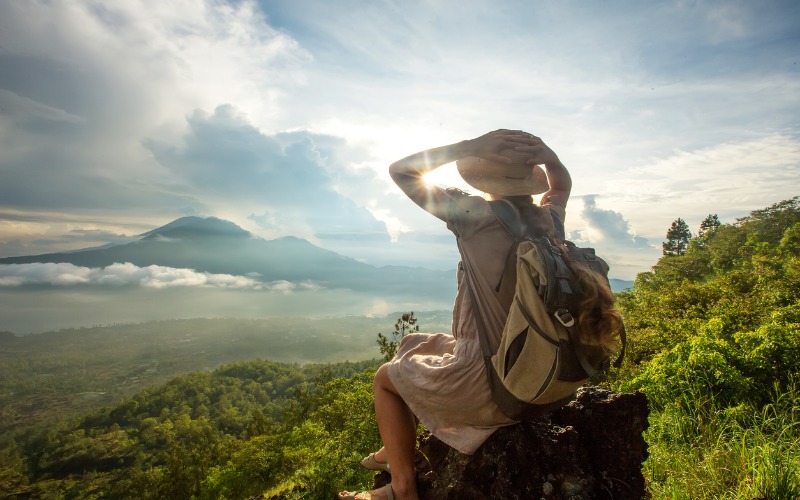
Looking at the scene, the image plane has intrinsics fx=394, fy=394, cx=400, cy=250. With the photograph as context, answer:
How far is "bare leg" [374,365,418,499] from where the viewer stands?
2278 millimetres

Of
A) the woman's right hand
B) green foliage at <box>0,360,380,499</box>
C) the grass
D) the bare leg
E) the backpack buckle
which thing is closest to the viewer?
the backpack buckle

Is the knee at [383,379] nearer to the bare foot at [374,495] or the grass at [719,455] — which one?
the bare foot at [374,495]

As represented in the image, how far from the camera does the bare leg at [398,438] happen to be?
2278 mm

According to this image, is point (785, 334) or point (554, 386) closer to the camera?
point (554, 386)

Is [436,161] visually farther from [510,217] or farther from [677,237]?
[677,237]

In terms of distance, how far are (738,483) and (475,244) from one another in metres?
2.61

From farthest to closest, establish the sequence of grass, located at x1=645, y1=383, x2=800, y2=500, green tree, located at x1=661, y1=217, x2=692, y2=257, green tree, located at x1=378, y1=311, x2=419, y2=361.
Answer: green tree, located at x1=661, y1=217, x2=692, y2=257, green tree, located at x1=378, y1=311, x2=419, y2=361, grass, located at x1=645, y1=383, x2=800, y2=500

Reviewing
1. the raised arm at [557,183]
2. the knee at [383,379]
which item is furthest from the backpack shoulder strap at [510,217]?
the knee at [383,379]

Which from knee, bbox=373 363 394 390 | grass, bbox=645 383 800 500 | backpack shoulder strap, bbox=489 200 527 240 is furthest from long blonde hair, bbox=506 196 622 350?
grass, bbox=645 383 800 500

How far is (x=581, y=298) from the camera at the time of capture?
171 centimetres

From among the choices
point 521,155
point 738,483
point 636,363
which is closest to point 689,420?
point 738,483

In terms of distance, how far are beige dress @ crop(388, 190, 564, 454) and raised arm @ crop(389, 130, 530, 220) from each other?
111 mm

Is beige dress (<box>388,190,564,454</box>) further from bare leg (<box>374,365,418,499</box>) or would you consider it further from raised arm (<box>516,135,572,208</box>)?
raised arm (<box>516,135,572,208</box>)

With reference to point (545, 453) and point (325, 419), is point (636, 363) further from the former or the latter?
point (325, 419)
